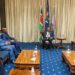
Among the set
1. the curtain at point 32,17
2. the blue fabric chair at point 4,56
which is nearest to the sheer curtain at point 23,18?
the curtain at point 32,17

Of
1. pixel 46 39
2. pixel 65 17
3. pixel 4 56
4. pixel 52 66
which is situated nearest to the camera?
pixel 4 56

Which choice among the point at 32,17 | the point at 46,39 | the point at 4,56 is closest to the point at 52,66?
the point at 4,56

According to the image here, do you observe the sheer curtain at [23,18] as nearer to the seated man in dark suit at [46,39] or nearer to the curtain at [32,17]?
→ the curtain at [32,17]

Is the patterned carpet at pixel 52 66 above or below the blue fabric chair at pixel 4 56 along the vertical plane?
below

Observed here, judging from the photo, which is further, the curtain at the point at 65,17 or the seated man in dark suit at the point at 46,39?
the curtain at the point at 65,17

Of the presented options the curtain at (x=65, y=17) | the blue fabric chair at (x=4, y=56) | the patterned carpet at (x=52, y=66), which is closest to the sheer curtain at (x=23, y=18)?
the curtain at (x=65, y=17)

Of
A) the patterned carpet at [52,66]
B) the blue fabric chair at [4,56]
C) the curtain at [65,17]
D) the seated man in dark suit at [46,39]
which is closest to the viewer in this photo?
the patterned carpet at [52,66]

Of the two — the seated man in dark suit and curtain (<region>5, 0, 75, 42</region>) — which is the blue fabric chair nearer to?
the seated man in dark suit

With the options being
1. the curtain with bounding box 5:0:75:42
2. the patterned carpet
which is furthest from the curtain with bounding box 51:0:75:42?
the patterned carpet

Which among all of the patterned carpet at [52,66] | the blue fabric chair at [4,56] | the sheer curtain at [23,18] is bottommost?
the patterned carpet at [52,66]

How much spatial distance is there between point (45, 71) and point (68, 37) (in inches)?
226

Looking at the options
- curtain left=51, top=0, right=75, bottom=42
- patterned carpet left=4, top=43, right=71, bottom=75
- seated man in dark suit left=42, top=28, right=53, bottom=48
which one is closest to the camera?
patterned carpet left=4, top=43, right=71, bottom=75

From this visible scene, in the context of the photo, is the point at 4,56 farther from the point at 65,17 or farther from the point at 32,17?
the point at 65,17

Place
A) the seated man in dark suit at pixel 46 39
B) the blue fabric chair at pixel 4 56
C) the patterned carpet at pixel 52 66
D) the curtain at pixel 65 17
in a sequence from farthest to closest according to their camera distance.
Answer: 1. the curtain at pixel 65 17
2. the seated man in dark suit at pixel 46 39
3. the blue fabric chair at pixel 4 56
4. the patterned carpet at pixel 52 66
